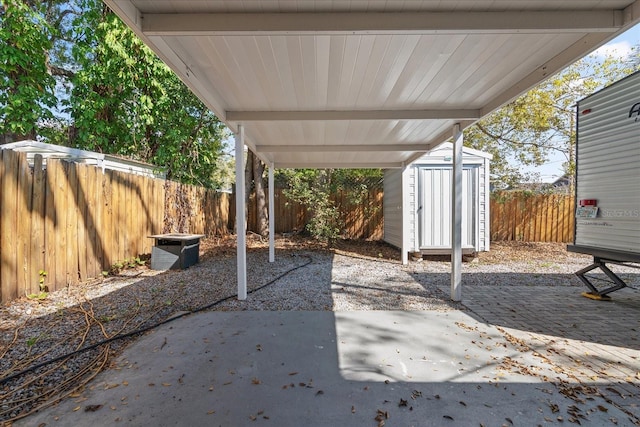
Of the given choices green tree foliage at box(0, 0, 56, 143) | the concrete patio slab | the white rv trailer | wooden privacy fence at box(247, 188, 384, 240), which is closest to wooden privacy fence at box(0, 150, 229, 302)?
the concrete patio slab

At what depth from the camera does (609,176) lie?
3967 millimetres

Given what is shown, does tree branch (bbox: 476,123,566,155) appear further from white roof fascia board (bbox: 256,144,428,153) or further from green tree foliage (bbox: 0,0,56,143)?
green tree foliage (bbox: 0,0,56,143)

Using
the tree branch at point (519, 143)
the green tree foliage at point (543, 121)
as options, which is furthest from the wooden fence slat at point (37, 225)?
the tree branch at point (519, 143)

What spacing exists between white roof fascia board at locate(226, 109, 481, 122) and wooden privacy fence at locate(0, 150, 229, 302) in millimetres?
2568

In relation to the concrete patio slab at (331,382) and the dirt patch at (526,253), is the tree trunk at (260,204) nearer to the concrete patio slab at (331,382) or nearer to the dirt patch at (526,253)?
the dirt patch at (526,253)

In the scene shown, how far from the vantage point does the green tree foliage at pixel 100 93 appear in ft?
24.7

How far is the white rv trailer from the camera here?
3654mm

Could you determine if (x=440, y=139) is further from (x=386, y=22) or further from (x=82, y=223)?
(x=82, y=223)

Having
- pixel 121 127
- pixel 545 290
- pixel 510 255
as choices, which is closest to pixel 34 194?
pixel 121 127

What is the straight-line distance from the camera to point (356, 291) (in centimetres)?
466

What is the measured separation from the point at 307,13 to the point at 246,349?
2726 millimetres

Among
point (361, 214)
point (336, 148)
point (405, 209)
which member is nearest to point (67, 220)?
point (336, 148)

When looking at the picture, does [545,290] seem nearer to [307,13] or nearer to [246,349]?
[246,349]

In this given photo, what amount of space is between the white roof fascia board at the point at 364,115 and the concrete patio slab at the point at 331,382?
253 cm
